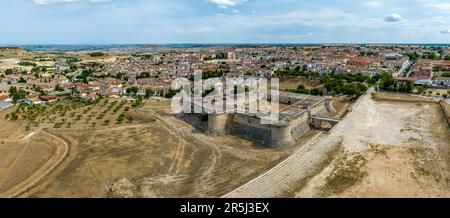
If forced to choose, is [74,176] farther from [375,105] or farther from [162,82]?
[162,82]

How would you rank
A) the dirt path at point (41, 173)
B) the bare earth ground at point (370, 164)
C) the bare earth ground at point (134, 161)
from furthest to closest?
1. the bare earth ground at point (134, 161)
2. the dirt path at point (41, 173)
3. the bare earth ground at point (370, 164)

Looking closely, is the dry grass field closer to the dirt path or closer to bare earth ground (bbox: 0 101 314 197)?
bare earth ground (bbox: 0 101 314 197)

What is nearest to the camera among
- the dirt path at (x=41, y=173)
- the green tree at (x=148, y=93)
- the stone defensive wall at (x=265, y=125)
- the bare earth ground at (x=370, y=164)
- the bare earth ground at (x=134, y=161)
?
the bare earth ground at (x=370, y=164)

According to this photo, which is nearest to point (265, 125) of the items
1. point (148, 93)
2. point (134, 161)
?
point (134, 161)

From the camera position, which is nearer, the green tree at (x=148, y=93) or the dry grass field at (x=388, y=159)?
the dry grass field at (x=388, y=159)

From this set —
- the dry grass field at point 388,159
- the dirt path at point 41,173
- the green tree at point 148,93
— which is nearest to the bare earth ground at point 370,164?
the dry grass field at point 388,159

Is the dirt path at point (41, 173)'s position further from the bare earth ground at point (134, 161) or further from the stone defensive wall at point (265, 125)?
the stone defensive wall at point (265, 125)
